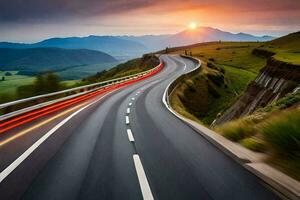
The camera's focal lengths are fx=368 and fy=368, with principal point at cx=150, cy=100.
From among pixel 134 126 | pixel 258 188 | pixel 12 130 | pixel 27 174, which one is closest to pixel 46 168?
pixel 27 174

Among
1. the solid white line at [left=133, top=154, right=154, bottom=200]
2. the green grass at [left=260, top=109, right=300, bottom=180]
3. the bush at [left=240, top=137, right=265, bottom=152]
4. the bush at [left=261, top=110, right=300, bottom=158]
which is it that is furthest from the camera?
the bush at [left=240, top=137, right=265, bottom=152]

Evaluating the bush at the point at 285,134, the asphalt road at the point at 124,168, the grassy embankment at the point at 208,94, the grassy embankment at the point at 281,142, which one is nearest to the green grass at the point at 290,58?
the grassy embankment at the point at 208,94

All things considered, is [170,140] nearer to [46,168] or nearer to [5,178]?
[46,168]

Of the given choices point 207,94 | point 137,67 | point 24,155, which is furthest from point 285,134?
point 137,67

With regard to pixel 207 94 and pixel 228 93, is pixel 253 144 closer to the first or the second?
pixel 207 94

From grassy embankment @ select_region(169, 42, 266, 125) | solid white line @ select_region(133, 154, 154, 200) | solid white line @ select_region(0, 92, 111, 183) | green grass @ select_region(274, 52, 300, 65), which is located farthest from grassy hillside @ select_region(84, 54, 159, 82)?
solid white line @ select_region(133, 154, 154, 200)

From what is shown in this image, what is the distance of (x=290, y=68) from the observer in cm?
3034

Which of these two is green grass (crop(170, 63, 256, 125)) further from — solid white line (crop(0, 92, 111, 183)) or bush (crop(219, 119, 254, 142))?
bush (crop(219, 119, 254, 142))

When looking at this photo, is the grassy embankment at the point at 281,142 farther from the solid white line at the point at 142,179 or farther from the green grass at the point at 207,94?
the green grass at the point at 207,94

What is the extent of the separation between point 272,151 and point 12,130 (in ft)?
29.2

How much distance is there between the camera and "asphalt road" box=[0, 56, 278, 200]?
602 cm

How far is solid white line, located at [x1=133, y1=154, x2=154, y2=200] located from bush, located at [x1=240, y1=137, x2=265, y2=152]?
257 centimetres

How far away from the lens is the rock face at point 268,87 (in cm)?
2772

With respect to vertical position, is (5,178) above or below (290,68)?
above
